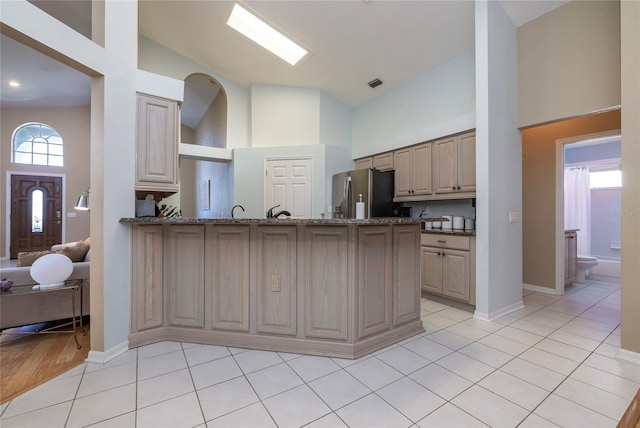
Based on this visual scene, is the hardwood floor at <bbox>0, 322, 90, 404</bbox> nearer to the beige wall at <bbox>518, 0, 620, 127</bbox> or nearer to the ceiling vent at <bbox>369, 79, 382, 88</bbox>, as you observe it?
the beige wall at <bbox>518, 0, 620, 127</bbox>

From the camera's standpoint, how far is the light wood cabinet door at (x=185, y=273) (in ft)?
7.40

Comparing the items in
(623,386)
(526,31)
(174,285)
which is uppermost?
(526,31)

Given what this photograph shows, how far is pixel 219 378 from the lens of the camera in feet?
5.81

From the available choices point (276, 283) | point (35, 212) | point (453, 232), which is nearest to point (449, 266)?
point (453, 232)

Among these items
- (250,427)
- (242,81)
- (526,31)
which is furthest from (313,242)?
(242,81)

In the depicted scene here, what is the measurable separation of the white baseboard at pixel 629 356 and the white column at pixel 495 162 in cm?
91

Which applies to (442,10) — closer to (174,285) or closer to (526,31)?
(526,31)

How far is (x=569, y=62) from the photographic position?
277 cm

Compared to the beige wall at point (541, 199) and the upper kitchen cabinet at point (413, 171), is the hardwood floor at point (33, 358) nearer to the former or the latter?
the upper kitchen cabinet at point (413, 171)

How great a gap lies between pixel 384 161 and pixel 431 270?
1.95m

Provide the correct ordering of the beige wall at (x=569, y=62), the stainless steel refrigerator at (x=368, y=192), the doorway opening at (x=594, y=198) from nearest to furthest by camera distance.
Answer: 1. the beige wall at (x=569, y=62)
2. the stainless steel refrigerator at (x=368, y=192)
3. the doorway opening at (x=594, y=198)

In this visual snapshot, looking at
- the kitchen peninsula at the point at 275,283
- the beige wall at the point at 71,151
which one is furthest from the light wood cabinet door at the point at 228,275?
the beige wall at the point at 71,151

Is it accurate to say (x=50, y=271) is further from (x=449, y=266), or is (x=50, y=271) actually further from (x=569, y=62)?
(x=569, y=62)

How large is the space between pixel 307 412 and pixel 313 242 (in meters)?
1.05
